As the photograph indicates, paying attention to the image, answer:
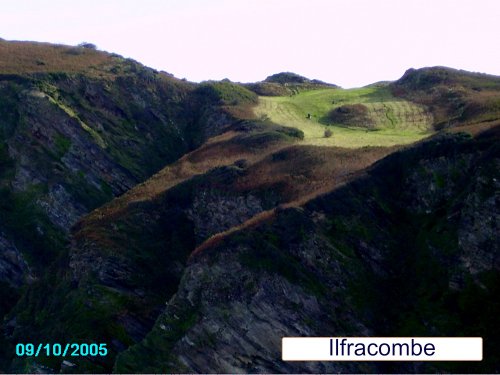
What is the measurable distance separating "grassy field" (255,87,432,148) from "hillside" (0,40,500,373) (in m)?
0.43

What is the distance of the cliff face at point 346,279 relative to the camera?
37.7m

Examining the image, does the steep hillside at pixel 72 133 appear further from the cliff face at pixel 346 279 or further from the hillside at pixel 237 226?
the cliff face at pixel 346 279

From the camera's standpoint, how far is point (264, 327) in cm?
3816

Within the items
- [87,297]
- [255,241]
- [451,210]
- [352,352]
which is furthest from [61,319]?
[451,210]

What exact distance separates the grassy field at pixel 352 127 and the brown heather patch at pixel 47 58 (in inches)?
708

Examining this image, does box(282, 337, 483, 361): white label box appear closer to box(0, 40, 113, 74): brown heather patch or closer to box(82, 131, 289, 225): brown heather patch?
box(82, 131, 289, 225): brown heather patch

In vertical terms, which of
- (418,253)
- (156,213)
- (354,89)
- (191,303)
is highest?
(354,89)

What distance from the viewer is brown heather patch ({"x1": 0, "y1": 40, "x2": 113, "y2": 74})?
77500mm

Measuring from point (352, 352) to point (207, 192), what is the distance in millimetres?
19609

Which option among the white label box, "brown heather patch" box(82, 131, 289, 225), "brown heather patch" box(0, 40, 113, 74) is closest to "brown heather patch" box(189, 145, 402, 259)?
"brown heather patch" box(82, 131, 289, 225)

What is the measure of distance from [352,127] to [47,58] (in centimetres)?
3236

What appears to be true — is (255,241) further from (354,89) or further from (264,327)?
(354,89)

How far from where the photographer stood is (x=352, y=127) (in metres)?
73.2

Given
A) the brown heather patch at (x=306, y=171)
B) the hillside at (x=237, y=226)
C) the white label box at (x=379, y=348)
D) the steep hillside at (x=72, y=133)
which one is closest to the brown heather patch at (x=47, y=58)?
the steep hillside at (x=72, y=133)
